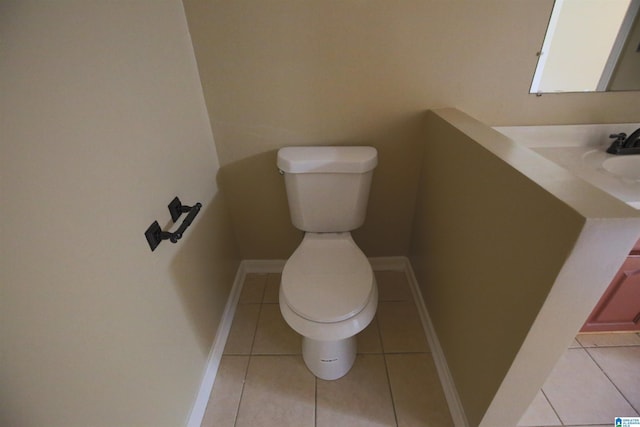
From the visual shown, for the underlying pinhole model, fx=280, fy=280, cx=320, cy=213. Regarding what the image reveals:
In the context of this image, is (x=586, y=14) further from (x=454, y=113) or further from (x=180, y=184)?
(x=180, y=184)

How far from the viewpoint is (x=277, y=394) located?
1180mm

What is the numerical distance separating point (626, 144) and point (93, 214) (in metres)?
1.97

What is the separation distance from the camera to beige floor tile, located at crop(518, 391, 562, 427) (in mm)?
1064

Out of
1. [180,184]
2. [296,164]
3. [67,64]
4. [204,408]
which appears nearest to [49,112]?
[67,64]

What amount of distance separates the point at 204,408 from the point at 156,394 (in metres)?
0.38

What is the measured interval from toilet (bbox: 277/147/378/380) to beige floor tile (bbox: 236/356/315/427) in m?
0.07

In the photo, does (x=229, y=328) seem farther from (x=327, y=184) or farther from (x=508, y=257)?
(x=508, y=257)

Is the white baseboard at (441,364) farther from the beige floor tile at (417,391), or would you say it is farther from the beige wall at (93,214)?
the beige wall at (93,214)

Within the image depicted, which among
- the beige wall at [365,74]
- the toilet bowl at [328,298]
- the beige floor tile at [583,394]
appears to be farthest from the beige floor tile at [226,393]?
the beige floor tile at [583,394]

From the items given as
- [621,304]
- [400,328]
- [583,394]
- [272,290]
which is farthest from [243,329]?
[621,304]

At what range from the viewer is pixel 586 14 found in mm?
1096

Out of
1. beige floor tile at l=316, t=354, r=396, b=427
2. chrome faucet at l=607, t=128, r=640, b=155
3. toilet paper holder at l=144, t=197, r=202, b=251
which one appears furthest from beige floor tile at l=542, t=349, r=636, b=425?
toilet paper holder at l=144, t=197, r=202, b=251

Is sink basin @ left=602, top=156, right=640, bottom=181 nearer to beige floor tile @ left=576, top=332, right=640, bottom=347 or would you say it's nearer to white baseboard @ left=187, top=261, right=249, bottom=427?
beige floor tile @ left=576, top=332, right=640, bottom=347

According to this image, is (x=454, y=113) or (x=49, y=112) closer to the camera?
(x=49, y=112)
